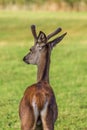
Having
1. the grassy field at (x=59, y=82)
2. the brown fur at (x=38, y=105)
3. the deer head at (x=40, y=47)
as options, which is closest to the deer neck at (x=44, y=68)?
the deer head at (x=40, y=47)

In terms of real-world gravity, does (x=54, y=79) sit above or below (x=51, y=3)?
below

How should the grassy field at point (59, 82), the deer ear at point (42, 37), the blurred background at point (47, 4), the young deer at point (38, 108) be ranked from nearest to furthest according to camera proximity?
the young deer at point (38, 108), the deer ear at point (42, 37), the grassy field at point (59, 82), the blurred background at point (47, 4)

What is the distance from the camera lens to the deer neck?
22.9 ft

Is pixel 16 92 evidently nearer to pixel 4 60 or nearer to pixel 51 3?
pixel 4 60

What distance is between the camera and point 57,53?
71.9ft

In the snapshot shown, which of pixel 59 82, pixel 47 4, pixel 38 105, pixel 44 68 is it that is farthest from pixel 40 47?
pixel 47 4

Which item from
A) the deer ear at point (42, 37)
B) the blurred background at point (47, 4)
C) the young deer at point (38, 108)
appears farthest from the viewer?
the blurred background at point (47, 4)

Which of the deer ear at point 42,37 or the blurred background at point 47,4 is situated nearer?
the deer ear at point 42,37

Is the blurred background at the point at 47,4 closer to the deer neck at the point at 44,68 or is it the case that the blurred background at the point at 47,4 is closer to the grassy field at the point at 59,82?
the grassy field at the point at 59,82

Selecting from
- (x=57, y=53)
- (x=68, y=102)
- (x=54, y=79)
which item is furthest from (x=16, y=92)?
(x=57, y=53)

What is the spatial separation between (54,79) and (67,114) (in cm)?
501

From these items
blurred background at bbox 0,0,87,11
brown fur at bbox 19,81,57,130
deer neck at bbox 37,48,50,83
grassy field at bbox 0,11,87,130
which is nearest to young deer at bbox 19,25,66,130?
brown fur at bbox 19,81,57,130

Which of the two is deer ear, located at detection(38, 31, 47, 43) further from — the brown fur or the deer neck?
the brown fur

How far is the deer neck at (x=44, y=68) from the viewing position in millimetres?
6965
